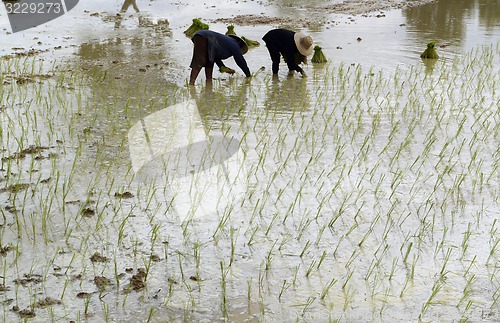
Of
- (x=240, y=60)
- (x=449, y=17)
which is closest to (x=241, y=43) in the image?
(x=240, y=60)

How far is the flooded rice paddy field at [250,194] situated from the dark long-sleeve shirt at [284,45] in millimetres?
216

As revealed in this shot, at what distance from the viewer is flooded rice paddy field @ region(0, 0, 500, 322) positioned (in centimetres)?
280

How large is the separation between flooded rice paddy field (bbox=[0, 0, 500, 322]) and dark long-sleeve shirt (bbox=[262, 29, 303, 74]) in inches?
8.5

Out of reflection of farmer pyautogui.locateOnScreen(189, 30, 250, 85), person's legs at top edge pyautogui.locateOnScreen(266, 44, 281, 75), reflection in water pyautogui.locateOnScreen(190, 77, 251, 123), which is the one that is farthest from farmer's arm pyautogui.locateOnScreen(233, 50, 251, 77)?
person's legs at top edge pyautogui.locateOnScreen(266, 44, 281, 75)

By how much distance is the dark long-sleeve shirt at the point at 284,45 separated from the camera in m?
6.77

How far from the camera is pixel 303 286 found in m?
2.91

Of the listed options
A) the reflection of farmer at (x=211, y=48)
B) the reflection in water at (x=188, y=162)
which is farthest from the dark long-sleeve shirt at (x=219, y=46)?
the reflection in water at (x=188, y=162)

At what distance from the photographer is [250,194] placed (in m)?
3.81

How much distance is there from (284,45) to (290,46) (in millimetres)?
76

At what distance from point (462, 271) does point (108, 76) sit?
16.2ft

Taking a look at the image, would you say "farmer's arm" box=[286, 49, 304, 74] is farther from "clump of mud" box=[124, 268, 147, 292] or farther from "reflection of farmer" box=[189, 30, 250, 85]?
"clump of mud" box=[124, 268, 147, 292]

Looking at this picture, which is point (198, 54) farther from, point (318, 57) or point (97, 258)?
point (97, 258)

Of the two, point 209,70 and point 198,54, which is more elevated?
point 198,54

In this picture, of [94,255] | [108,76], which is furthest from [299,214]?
[108,76]
